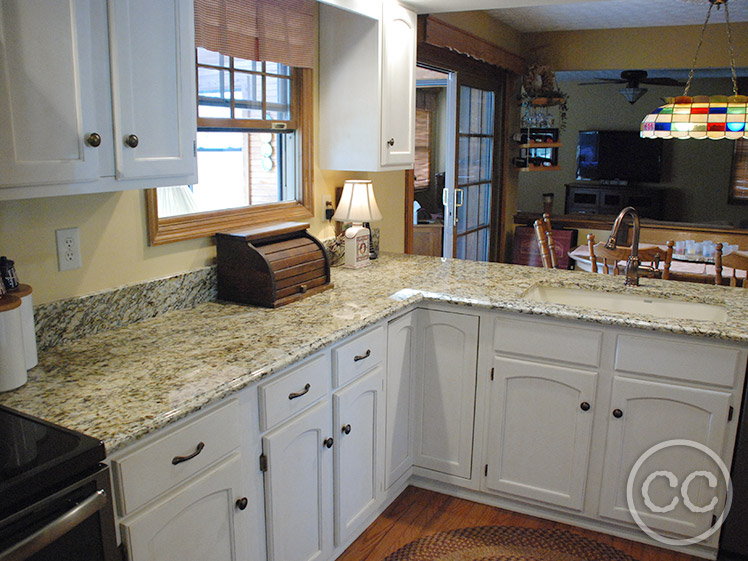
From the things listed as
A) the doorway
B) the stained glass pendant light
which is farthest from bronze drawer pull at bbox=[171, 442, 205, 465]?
the stained glass pendant light

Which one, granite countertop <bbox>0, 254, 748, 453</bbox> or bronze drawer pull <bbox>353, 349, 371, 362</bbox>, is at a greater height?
granite countertop <bbox>0, 254, 748, 453</bbox>

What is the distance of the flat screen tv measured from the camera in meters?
9.28

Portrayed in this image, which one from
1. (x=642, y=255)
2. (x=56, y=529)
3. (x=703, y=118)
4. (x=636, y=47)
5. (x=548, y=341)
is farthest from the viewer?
(x=636, y=47)

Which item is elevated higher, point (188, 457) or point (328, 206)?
point (328, 206)

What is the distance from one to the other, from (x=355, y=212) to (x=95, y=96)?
1.56m

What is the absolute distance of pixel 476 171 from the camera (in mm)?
5273

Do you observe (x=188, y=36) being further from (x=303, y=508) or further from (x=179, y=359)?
(x=303, y=508)

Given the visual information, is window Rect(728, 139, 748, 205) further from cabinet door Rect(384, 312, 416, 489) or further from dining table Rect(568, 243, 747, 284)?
cabinet door Rect(384, 312, 416, 489)

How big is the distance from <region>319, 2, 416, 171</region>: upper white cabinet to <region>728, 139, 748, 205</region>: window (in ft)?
23.7

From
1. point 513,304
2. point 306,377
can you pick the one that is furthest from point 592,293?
point 306,377

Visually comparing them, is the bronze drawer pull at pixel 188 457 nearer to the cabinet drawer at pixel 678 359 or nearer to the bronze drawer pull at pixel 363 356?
the bronze drawer pull at pixel 363 356

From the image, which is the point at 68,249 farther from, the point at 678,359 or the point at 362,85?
the point at 678,359

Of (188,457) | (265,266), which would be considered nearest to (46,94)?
(188,457)

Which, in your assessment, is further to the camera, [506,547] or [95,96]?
[506,547]
